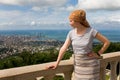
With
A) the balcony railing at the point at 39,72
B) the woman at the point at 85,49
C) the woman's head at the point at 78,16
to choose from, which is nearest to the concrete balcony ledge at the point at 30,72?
the balcony railing at the point at 39,72

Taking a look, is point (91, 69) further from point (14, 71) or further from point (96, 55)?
point (14, 71)

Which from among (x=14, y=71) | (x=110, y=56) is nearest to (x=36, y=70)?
(x=14, y=71)

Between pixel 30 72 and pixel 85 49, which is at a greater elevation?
pixel 85 49

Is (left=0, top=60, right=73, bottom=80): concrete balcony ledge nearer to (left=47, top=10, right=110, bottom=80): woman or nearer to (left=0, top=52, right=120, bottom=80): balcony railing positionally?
(left=0, top=52, right=120, bottom=80): balcony railing

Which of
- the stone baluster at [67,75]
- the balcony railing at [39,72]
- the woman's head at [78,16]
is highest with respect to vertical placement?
the woman's head at [78,16]

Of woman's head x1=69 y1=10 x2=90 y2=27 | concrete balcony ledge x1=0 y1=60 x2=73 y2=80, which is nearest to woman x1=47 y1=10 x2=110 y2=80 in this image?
woman's head x1=69 y1=10 x2=90 y2=27

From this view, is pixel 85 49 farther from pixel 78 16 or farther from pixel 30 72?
pixel 30 72

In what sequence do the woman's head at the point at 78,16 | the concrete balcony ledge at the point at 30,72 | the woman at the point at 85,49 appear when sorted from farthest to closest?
the woman at the point at 85,49 → the woman's head at the point at 78,16 → the concrete balcony ledge at the point at 30,72

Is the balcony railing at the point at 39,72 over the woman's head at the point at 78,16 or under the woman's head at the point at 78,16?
under

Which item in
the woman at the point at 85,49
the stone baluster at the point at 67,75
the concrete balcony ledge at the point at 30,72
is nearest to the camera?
the concrete balcony ledge at the point at 30,72

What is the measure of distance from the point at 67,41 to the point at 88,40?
0.32m

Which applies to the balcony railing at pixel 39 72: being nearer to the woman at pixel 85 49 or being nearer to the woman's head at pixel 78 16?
the woman at pixel 85 49

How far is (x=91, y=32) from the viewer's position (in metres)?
4.16

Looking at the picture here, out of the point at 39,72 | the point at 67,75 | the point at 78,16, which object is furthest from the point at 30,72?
the point at 78,16
